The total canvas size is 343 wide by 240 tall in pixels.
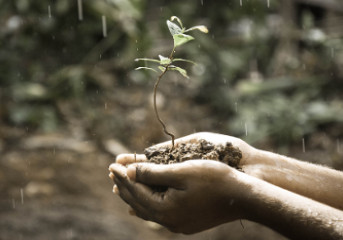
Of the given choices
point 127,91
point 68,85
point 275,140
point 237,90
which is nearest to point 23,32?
point 68,85

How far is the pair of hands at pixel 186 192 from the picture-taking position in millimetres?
1318

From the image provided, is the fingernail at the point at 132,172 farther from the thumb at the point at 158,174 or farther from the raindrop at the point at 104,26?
the raindrop at the point at 104,26

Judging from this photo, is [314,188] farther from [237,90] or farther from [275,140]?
[237,90]

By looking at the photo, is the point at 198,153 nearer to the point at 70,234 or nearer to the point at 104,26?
the point at 70,234

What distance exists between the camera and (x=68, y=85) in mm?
5230

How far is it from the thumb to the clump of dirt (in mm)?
166

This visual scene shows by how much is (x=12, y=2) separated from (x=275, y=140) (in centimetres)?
434

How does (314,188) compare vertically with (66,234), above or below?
above

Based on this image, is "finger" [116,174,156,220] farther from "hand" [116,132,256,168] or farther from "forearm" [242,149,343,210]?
"forearm" [242,149,343,210]

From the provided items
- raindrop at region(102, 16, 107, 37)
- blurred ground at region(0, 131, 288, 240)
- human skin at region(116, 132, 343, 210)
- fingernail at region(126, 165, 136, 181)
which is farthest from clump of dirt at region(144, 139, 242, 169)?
raindrop at region(102, 16, 107, 37)

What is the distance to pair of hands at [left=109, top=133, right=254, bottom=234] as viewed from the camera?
1318 mm

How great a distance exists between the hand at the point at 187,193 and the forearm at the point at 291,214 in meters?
0.05

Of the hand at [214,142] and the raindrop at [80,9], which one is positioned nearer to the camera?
the hand at [214,142]

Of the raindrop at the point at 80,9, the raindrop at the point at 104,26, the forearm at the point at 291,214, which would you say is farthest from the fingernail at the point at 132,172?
the raindrop at the point at 80,9
